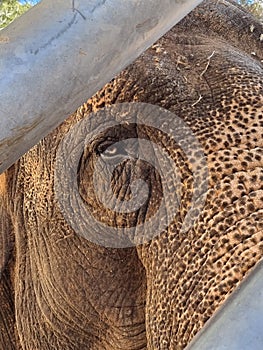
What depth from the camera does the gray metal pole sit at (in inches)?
31.7

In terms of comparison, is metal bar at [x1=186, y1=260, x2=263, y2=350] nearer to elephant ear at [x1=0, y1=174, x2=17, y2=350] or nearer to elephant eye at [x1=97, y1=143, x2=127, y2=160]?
elephant eye at [x1=97, y1=143, x2=127, y2=160]

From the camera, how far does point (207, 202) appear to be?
1418 millimetres

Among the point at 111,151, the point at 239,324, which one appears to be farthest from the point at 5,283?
the point at 239,324

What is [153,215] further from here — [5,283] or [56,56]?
[5,283]

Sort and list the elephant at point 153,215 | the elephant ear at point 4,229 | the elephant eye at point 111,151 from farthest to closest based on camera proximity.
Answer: the elephant ear at point 4,229 → the elephant eye at point 111,151 → the elephant at point 153,215

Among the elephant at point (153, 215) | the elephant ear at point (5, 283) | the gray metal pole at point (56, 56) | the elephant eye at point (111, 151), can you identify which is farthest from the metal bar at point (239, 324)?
the elephant ear at point (5, 283)

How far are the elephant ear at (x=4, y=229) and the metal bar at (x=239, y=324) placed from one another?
1.80 m

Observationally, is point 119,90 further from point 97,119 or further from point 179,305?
point 179,305

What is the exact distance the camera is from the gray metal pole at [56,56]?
806mm

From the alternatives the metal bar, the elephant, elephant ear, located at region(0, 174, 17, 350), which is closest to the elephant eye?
the elephant

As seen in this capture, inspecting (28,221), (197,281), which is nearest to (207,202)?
(197,281)

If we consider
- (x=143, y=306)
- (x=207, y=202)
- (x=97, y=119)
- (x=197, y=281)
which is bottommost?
(x=143, y=306)

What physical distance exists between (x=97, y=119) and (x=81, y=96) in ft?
2.90

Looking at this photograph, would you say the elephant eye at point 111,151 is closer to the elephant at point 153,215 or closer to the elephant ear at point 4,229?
the elephant at point 153,215
